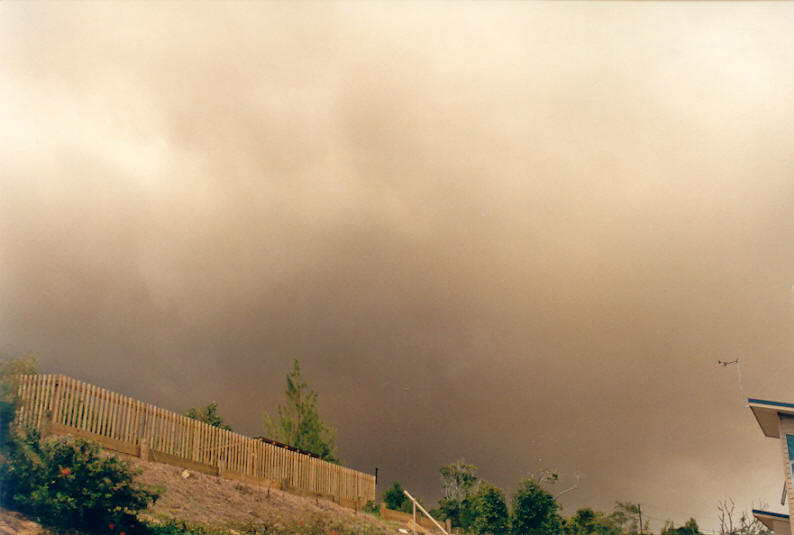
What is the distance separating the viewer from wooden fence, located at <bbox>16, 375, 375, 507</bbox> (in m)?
17.5

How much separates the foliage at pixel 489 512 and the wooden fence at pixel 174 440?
1866cm

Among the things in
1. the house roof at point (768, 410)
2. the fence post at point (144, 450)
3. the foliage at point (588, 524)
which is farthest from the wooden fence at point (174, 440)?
the foliage at point (588, 524)

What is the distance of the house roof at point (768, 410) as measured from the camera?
88.3ft

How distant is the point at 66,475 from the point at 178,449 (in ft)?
23.2

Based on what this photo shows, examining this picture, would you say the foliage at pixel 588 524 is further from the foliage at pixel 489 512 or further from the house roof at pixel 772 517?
the house roof at pixel 772 517

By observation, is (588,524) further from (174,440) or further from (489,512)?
(174,440)

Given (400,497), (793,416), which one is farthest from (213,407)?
(793,416)

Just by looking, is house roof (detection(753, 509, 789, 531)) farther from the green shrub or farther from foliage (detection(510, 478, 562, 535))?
foliage (detection(510, 478, 562, 535))

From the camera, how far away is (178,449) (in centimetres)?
2192

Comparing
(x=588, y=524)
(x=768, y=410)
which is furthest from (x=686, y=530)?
(x=768, y=410)

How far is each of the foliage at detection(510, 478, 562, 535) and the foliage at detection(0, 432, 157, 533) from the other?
3682cm

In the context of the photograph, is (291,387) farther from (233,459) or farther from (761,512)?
(761,512)

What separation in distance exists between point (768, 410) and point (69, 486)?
962 inches

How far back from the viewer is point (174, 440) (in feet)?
71.5
